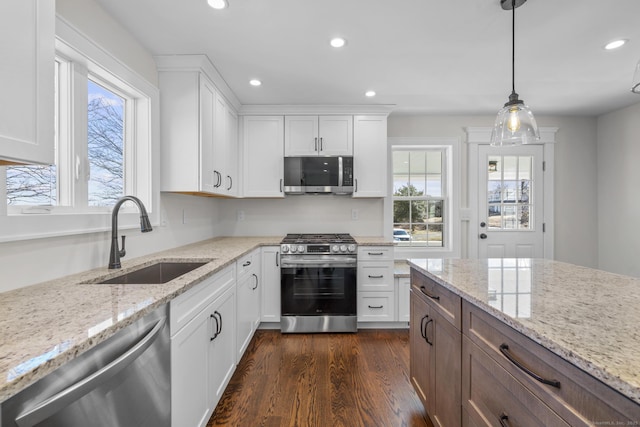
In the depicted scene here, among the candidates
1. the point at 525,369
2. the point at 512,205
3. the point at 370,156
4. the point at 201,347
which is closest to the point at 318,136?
the point at 370,156

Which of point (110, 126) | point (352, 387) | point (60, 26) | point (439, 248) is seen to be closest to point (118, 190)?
point (110, 126)

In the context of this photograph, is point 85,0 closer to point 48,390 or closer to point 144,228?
point 144,228

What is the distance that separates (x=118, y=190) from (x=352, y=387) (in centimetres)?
210

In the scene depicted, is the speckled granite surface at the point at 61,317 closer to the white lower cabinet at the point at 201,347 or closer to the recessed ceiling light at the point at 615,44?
the white lower cabinet at the point at 201,347

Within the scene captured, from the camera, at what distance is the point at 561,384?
74cm

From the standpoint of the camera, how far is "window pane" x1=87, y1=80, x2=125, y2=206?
174 centimetres

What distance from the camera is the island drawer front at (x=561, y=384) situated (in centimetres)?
62

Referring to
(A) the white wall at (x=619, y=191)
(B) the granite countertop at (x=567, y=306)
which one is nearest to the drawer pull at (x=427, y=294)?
A: (B) the granite countertop at (x=567, y=306)

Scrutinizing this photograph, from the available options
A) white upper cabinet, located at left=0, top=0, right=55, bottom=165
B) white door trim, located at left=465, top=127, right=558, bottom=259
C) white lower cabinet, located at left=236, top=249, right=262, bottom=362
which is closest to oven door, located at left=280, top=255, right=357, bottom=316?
white lower cabinet, located at left=236, top=249, right=262, bottom=362

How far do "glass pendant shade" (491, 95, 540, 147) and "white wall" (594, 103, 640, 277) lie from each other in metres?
2.63

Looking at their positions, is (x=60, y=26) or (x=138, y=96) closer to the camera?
(x=60, y=26)

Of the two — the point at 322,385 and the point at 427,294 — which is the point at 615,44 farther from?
the point at 322,385

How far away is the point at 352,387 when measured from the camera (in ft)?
6.77

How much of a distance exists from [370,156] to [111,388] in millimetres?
2938
